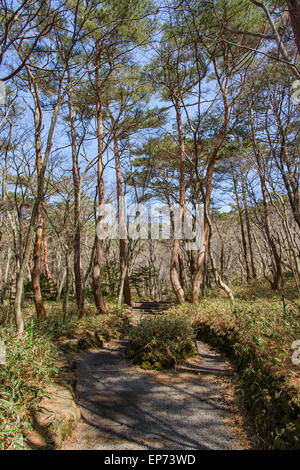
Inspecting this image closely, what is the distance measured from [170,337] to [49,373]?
2591mm

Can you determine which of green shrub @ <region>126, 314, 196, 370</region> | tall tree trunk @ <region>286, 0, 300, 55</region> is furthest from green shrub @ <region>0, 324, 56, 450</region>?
tall tree trunk @ <region>286, 0, 300, 55</region>

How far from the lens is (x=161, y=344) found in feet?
17.6

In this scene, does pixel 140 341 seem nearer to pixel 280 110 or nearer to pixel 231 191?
pixel 280 110

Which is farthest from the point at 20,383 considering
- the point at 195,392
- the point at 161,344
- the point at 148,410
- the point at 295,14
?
the point at 295,14

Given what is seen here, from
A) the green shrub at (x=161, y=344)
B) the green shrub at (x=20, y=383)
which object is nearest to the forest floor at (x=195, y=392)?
the green shrub at (x=20, y=383)

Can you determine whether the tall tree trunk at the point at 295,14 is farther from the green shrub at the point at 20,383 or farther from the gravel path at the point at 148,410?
Answer: the green shrub at the point at 20,383

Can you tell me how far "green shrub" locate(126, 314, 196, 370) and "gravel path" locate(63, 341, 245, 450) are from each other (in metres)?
0.25

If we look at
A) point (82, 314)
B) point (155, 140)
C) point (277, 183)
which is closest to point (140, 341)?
point (82, 314)

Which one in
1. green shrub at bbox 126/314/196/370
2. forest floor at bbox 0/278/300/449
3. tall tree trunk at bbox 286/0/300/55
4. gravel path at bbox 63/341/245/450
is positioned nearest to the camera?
forest floor at bbox 0/278/300/449

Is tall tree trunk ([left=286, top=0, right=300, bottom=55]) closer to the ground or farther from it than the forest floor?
farther from it

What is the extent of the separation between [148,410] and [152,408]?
0.24ft

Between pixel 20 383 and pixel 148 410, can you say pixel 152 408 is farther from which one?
pixel 20 383

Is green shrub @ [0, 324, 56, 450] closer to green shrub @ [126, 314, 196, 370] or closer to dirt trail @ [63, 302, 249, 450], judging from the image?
dirt trail @ [63, 302, 249, 450]

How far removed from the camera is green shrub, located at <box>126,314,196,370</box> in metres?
5.13
